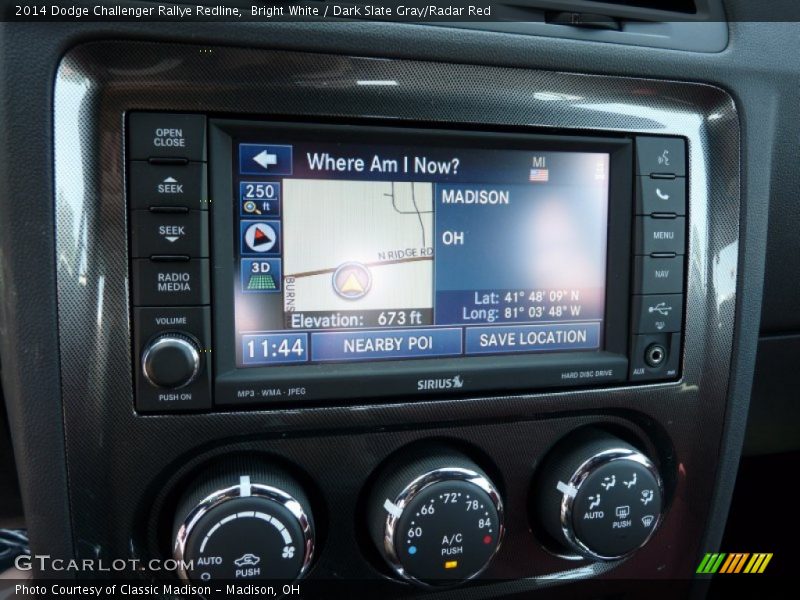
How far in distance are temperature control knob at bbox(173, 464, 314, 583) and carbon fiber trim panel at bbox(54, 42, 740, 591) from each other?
1.6 inches

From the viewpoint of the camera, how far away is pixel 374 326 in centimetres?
68

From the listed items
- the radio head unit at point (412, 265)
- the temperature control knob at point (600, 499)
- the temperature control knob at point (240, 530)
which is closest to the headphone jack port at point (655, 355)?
the radio head unit at point (412, 265)

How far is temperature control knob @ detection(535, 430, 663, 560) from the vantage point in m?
0.74

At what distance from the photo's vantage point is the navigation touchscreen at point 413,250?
64 centimetres

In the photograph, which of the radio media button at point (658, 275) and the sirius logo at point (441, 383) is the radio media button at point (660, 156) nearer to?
the radio media button at point (658, 275)

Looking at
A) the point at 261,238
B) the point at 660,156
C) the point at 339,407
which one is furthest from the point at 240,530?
the point at 660,156

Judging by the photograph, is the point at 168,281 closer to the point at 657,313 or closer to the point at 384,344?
→ the point at 384,344

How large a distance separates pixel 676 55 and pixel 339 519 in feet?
2.05

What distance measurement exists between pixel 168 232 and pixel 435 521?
1.26 ft

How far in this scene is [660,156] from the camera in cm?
75

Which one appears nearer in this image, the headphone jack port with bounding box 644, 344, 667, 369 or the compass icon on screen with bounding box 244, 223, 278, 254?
the compass icon on screen with bounding box 244, 223, 278, 254

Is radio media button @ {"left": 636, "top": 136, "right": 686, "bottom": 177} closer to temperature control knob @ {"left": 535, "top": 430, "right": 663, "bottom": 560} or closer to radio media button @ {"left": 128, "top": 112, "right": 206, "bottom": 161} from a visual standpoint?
temperature control knob @ {"left": 535, "top": 430, "right": 663, "bottom": 560}

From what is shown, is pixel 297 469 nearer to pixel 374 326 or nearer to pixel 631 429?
pixel 374 326
